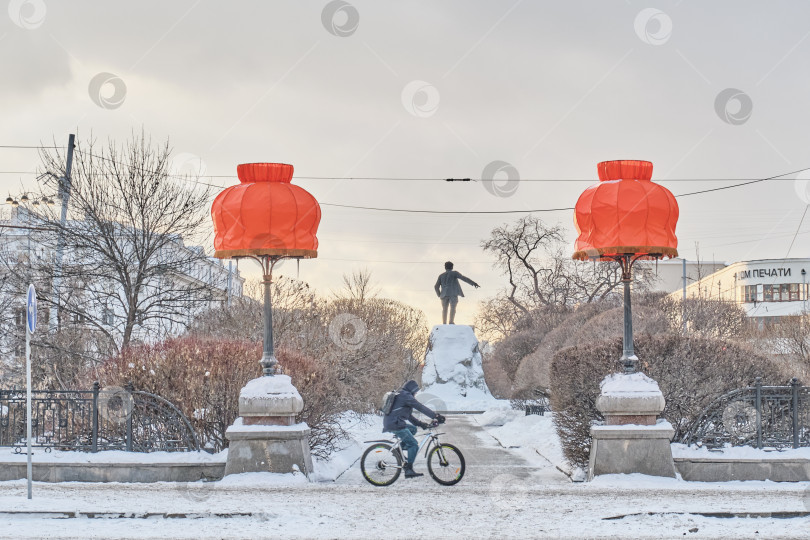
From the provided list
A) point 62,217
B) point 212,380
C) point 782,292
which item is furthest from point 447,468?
point 782,292

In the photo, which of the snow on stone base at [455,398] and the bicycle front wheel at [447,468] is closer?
the bicycle front wheel at [447,468]

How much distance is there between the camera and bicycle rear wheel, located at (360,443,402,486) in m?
14.3

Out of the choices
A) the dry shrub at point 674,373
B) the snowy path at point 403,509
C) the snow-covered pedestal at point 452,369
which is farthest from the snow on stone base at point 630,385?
the snow-covered pedestal at point 452,369

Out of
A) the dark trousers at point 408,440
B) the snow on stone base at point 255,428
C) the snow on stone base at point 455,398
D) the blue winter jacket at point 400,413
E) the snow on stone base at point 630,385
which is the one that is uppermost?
the snow on stone base at point 630,385

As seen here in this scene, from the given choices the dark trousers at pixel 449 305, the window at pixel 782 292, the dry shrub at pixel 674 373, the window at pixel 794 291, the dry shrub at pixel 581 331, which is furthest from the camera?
the window at pixel 794 291

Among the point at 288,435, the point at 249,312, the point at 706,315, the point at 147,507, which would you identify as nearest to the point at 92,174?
the point at 249,312

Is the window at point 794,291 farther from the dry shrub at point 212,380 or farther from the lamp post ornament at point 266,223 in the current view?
the lamp post ornament at point 266,223

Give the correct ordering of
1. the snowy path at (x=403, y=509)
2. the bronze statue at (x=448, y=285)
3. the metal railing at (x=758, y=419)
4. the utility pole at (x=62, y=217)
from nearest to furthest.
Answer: the snowy path at (x=403, y=509) → the metal railing at (x=758, y=419) → the utility pole at (x=62, y=217) → the bronze statue at (x=448, y=285)

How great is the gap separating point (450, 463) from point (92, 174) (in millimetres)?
15789

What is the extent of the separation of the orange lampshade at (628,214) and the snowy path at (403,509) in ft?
11.8

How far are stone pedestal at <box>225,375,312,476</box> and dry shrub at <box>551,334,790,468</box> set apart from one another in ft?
15.1

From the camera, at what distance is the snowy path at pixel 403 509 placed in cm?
1029

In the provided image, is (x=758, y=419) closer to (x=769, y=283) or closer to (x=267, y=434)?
(x=267, y=434)

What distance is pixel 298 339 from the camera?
94.8 ft
